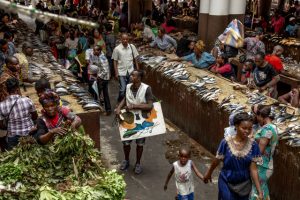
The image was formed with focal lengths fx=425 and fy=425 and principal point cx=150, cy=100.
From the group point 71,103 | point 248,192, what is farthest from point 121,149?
point 248,192

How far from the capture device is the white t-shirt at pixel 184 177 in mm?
5500

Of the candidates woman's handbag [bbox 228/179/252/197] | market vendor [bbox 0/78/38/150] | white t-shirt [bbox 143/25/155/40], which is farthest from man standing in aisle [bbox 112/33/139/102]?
woman's handbag [bbox 228/179/252/197]

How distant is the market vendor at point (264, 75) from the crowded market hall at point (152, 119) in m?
0.02

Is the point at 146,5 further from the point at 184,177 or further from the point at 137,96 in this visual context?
the point at 184,177

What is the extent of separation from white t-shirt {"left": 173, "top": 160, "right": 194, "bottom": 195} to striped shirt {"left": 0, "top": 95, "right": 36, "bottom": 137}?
6.84 feet

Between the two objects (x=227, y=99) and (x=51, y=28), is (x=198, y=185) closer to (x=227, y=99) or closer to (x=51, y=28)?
(x=227, y=99)

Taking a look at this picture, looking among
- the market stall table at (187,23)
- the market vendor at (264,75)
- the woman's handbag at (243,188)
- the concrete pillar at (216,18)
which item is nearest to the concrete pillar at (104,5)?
the market stall table at (187,23)

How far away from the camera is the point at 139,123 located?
270 inches

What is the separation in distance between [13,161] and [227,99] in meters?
4.35

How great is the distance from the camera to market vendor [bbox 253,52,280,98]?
800 cm

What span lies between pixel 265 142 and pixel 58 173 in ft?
8.01

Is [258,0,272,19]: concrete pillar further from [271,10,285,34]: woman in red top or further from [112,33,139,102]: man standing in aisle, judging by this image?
[112,33,139,102]: man standing in aisle

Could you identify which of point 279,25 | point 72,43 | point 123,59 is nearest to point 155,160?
point 123,59

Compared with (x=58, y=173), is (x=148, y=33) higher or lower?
higher
